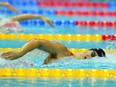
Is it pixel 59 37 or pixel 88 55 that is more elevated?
pixel 59 37

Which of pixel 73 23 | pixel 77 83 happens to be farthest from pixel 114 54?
pixel 73 23

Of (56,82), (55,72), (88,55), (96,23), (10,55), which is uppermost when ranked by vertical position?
(96,23)

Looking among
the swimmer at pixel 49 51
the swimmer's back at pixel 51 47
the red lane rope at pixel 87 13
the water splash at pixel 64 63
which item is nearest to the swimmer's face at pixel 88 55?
the swimmer at pixel 49 51

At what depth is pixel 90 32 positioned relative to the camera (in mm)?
9859

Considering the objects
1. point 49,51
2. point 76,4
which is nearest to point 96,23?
point 76,4

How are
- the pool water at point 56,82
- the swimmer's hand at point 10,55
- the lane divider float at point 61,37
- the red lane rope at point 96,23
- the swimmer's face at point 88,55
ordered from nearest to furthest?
the pool water at point 56,82
the swimmer's hand at point 10,55
the swimmer's face at point 88,55
the lane divider float at point 61,37
the red lane rope at point 96,23

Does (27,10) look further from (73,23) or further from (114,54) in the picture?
(114,54)

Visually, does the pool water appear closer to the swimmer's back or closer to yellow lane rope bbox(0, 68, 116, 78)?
yellow lane rope bbox(0, 68, 116, 78)

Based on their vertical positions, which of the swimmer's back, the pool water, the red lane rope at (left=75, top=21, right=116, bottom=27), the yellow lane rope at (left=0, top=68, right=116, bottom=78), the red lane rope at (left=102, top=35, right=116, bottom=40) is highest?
the red lane rope at (left=75, top=21, right=116, bottom=27)

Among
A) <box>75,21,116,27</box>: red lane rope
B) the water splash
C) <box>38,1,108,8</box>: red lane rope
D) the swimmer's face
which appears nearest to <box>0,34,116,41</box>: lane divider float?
<box>75,21,116,27</box>: red lane rope

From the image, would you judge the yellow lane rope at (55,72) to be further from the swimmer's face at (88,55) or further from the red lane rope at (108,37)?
the red lane rope at (108,37)

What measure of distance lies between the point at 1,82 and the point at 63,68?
3.15 feet

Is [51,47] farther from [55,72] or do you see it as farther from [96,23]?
[96,23]

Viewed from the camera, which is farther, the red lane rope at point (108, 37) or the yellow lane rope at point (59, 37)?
the yellow lane rope at point (59, 37)
